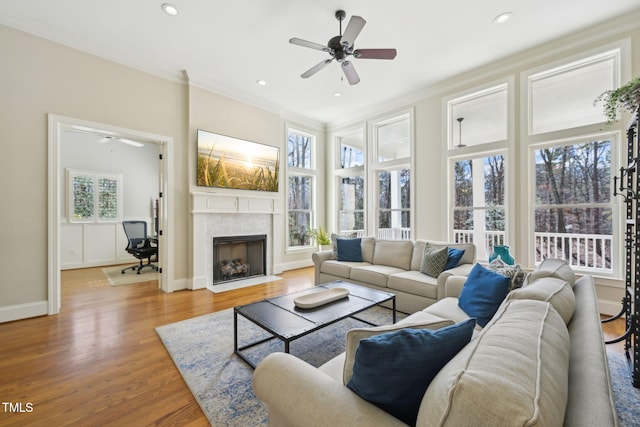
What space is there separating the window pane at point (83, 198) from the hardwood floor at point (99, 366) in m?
2.91

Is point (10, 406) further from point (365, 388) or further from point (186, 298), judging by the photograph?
point (365, 388)

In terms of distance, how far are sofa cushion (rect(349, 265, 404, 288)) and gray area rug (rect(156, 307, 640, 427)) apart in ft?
1.22

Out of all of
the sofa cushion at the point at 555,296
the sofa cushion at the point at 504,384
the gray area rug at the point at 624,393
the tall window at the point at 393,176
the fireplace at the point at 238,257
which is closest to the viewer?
the sofa cushion at the point at 504,384

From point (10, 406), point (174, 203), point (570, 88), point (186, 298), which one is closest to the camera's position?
point (10, 406)

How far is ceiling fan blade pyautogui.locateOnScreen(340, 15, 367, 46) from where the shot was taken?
7.68 feet

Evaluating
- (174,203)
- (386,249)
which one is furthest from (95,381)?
(386,249)

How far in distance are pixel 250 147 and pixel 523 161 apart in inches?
163

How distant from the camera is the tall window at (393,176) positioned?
517cm

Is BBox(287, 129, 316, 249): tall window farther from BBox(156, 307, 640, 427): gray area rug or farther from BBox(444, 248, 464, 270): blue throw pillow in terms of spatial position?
BBox(444, 248, 464, 270): blue throw pillow

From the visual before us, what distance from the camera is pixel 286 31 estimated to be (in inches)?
125

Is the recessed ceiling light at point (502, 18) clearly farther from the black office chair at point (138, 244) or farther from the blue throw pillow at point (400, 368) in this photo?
the black office chair at point (138, 244)

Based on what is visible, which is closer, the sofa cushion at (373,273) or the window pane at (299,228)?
the sofa cushion at (373,273)

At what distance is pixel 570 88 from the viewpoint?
3.49 m

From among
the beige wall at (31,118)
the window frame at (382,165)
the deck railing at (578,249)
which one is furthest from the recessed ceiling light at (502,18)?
the beige wall at (31,118)
